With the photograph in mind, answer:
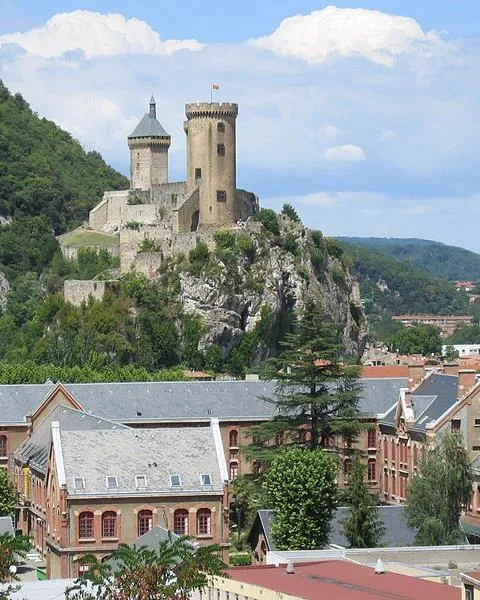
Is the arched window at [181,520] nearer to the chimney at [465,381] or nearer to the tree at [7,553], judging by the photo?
the chimney at [465,381]

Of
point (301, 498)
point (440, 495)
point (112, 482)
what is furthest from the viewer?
point (112, 482)

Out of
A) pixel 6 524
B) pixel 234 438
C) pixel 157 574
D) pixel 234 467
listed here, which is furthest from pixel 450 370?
pixel 157 574

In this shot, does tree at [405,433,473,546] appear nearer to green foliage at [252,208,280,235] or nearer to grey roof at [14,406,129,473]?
grey roof at [14,406,129,473]

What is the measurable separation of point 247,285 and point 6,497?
2108 inches

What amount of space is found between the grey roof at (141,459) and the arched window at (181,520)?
914mm

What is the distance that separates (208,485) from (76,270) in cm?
7315

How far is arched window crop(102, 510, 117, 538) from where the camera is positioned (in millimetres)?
84125

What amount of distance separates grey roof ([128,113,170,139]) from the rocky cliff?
15349mm

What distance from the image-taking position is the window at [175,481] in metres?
85.1

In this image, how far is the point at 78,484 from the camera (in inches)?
3317

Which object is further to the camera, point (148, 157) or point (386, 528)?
point (148, 157)

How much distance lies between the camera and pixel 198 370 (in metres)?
142

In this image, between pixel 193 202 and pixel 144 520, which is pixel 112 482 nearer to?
pixel 144 520

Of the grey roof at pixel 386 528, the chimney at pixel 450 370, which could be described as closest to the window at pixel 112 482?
the grey roof at pixel 386 528
